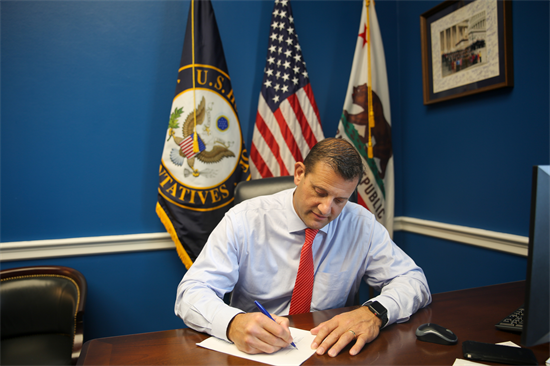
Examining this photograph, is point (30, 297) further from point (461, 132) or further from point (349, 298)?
point (461, 132)

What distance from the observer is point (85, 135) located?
2.09 meters

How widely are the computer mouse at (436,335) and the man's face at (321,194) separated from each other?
46cm

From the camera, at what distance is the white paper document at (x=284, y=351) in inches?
32.4

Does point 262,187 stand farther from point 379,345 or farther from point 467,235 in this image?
point 467,235

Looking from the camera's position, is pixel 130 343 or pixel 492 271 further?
pixel 492 271

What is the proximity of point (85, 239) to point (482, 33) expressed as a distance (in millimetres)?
2619

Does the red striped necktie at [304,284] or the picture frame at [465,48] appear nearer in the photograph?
the red striped necktie at [304,284]

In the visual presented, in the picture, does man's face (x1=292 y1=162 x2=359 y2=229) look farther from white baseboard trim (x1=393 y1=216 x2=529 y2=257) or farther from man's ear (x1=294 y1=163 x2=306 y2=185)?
white baseboard trim (x1=393 y1=216 x2=529 y2=257)

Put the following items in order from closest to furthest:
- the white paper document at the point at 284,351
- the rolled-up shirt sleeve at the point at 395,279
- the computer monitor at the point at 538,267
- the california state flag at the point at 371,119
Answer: the computer monitor at the point at 538,267, the white paper document at the point at 284,351, the rolled-up shirt sleeve at the point at 395,279, the california state flag at the point at 371,119

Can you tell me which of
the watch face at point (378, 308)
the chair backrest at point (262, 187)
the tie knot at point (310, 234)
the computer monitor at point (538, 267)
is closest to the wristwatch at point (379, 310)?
the watch face at point (378, 308)

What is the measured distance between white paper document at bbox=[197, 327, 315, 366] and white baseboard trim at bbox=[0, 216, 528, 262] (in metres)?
1.40

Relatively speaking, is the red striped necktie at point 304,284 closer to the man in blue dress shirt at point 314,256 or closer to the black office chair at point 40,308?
the man in blue dress shirt at point 314,256

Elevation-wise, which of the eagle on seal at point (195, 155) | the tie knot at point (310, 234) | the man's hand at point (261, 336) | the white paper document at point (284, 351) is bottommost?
the white paper document at point (284, 351)

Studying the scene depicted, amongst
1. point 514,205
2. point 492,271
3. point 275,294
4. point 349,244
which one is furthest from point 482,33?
point 275,294
